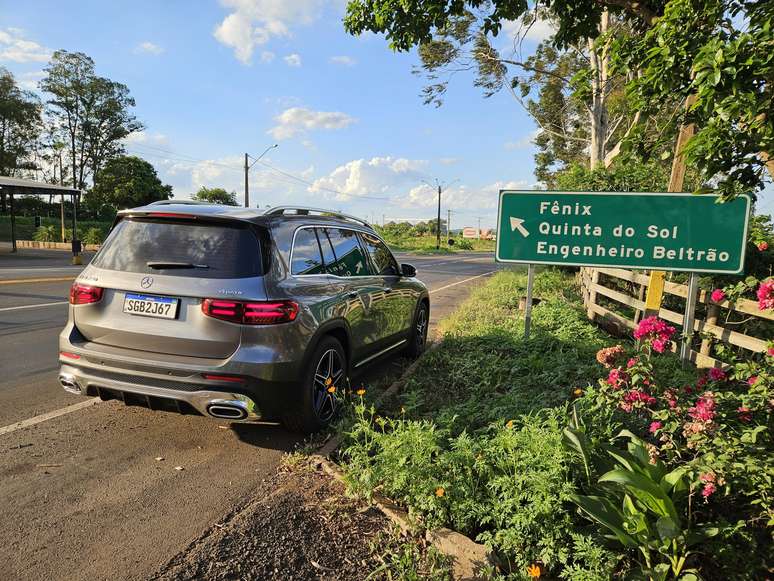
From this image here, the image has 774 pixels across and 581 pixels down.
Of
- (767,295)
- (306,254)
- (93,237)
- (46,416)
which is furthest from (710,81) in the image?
(93,237)

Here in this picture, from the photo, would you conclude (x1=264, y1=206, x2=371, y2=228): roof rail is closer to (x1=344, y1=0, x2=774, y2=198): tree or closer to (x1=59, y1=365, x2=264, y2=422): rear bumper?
(x1=59, y1=365, x2=264, y2=422): rear bumper

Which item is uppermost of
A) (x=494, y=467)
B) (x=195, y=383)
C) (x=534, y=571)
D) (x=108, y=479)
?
(x=195, y=383)

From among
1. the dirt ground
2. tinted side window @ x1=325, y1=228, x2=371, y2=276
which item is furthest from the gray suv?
the dirt ground

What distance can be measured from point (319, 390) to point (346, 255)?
1.43m

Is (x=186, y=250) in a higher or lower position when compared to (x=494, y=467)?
higher

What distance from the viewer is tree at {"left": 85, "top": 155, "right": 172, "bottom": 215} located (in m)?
44.3

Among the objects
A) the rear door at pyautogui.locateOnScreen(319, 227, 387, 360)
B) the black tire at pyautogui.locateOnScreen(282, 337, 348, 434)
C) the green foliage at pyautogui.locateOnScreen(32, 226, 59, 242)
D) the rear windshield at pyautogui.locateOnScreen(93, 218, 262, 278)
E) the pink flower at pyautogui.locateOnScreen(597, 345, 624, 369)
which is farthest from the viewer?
the green foliage at pyautogui.locateOnScreen(32, 226, 59, 242)

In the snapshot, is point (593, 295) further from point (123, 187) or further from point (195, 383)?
point (123, 187)

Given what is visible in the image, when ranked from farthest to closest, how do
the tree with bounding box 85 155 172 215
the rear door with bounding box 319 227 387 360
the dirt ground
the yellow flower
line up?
the tree with bounding box 85 155 172 215 < the rear door with bounding box 319 227 387 360 < the dirt ground < the yellow flower

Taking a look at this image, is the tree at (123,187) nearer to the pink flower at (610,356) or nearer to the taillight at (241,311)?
the taillight at (241,311)

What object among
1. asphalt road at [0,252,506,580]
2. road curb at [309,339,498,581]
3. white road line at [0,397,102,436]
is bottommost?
asphalt road at [0,252,506,580]

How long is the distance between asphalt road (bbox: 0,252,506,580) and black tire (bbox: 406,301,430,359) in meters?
2.66

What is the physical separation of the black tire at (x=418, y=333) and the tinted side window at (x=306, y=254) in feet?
7.85

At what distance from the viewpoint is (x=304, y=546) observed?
8.61ft
